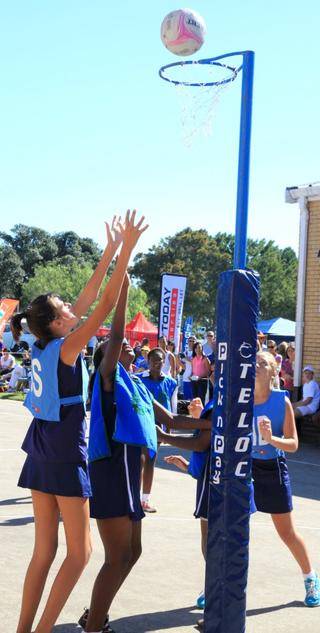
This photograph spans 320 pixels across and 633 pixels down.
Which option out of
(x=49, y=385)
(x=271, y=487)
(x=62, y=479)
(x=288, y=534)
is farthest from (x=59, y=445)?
(x=288, y=534)

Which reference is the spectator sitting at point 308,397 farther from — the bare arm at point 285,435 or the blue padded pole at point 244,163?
the blue padded pole at point 244,163

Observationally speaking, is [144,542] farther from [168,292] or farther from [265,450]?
[168,292]

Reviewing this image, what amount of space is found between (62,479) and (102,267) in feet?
4.01

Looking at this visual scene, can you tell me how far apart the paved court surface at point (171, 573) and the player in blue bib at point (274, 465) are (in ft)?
1.14

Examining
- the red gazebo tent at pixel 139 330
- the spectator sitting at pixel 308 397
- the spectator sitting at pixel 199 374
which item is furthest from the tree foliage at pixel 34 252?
the spectator sitting at pixel 308 397

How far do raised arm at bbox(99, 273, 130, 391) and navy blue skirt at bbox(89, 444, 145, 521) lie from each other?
43 cm

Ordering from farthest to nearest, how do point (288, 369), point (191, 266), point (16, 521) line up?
point (191, 266) → point (288, 369) → point (16, 521)

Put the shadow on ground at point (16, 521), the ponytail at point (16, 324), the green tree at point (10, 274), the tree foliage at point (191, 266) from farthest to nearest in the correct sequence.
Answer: the green tree at point (10, 274) → the tree foliage at point (191, 266) → the shadow on ground at point (16, 521) → the ponytail at point (16, 324)

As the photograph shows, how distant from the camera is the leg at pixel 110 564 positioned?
181 inches

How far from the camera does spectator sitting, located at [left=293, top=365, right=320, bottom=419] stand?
1611 centimetres

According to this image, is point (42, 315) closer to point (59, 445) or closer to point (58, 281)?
point (59, 445)

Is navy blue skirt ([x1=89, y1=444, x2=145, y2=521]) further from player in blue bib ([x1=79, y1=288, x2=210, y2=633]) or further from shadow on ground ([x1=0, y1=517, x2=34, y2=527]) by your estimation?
Result: shadow on ground ([x1=0, y1=517, x2=34, y2=527])

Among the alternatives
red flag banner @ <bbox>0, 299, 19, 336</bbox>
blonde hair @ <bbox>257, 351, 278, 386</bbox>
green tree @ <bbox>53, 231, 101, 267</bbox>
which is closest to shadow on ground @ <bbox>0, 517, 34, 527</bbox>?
blonde hair @ <bbox>257, 351, 278, 386</bbox>

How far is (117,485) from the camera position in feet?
15.2
